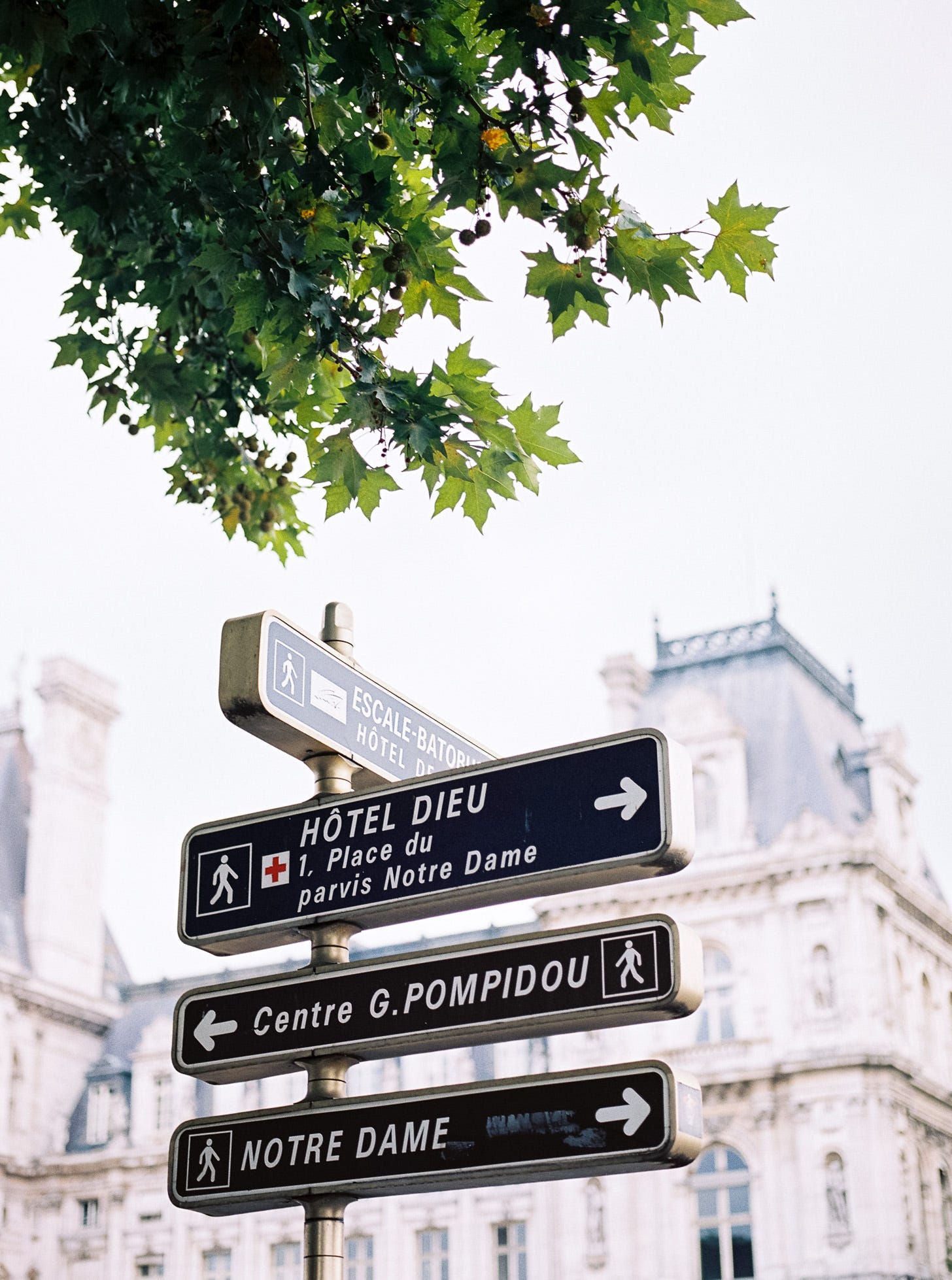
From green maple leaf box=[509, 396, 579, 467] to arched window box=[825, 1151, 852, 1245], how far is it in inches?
966

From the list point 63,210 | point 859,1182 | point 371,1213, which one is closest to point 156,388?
point 63,210

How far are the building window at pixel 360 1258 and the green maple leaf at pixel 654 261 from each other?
29.0 meters

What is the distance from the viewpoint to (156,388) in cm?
718

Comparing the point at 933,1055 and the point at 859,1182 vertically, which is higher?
the point at 933,1055

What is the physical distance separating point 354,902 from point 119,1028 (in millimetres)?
34909

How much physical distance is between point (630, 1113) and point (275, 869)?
4.27 ft

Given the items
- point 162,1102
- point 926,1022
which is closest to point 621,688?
point 926,1022

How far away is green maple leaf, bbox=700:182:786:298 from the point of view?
4.73 meters

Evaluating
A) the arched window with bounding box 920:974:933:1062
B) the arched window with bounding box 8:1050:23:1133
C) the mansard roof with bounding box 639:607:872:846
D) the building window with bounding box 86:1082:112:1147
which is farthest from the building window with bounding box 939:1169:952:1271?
the arched window with bounding box 8:1050:23:1133

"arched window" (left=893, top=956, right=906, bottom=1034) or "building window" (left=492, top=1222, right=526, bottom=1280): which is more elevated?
"arched window" (left=893, top=956, right=906, bottom=1034)

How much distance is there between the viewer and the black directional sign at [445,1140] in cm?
375

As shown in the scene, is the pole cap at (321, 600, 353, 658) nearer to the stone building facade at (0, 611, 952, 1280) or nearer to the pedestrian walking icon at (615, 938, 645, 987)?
the pedestrian walking icon at (615, 938, 645, 987)

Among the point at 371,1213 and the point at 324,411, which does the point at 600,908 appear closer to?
the point at 371,1213

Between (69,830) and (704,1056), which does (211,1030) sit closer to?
(704,1056)
